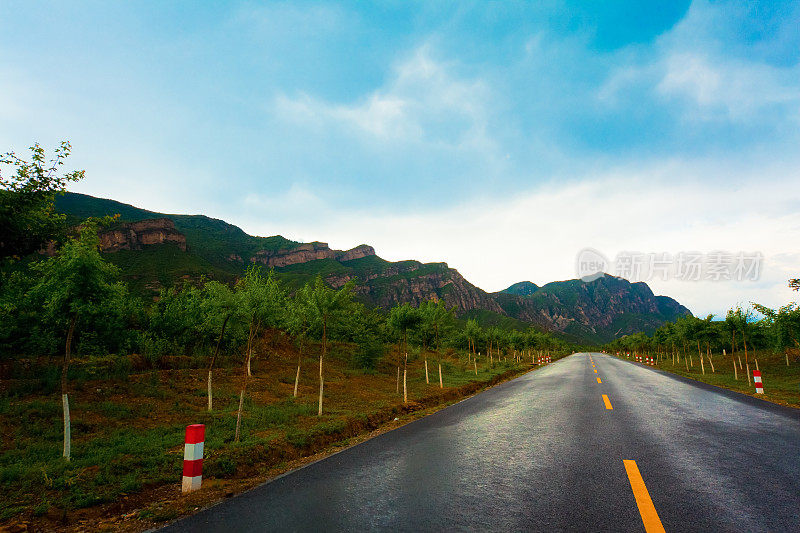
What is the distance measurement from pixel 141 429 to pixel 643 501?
548 inches

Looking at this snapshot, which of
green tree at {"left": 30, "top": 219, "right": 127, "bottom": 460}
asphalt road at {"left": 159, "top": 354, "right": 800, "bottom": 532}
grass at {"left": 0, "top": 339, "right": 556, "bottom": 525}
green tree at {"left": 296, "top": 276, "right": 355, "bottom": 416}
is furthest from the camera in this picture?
green tree at {"left": 296, "top": 276, "right": 355, "bottom": 416}

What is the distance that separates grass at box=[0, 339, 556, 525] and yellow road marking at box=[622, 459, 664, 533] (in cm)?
611

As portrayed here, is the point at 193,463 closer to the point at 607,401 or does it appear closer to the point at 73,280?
the point at 73,280

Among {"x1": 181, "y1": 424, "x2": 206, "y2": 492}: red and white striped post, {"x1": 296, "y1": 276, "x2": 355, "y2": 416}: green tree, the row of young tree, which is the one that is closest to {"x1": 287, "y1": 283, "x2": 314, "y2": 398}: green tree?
{"x1": 296, "y1": 276, "x2": 355, "y2": 416}: green tree

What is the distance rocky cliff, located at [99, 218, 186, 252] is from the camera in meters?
112

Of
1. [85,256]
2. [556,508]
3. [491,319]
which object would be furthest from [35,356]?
[491,319]

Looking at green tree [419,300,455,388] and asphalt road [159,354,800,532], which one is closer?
asphalt road [159,354,800,532]

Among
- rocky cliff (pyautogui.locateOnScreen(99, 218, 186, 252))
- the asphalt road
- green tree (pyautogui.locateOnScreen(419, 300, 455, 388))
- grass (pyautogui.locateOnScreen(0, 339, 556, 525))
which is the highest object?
rocky cliff (pyautogui.locateOnScreen(99, 218, 186, 252))

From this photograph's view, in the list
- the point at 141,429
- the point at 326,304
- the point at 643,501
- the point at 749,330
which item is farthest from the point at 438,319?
the point at 749,330

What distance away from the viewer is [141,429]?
11.4m

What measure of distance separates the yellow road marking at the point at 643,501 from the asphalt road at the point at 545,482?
2 centimetres

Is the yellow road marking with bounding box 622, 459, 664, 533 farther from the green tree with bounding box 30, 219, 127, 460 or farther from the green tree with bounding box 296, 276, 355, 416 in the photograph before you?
the green tree with bounding box 296, 276, 355, 416

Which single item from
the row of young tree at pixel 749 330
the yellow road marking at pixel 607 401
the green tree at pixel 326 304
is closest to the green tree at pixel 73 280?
the green tree at pixel 326 304

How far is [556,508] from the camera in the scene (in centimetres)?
424
